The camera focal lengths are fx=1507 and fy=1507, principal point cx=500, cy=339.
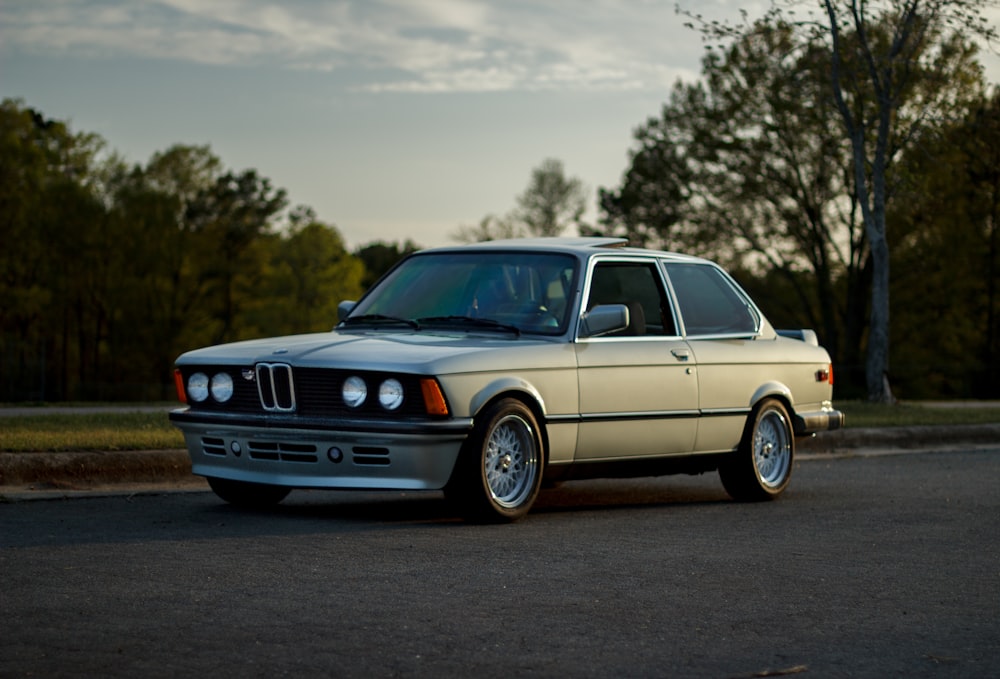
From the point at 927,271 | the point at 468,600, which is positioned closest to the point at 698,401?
the point at 468,600

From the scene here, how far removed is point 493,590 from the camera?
20.3 feet

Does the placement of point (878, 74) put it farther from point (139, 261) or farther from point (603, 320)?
point (139, 261)

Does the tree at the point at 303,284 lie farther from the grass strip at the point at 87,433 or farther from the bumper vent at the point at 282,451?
the bumper vent at the point at 282,451

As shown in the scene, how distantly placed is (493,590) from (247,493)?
3.54 meters

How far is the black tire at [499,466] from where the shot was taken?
8406 mm

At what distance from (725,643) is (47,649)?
2.25 metres

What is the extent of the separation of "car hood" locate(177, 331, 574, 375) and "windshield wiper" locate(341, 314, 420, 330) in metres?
0.15

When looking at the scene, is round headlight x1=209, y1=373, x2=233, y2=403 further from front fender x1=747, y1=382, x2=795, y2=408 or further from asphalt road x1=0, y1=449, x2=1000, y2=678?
front fender x1=747, y1=382, x2=795, y2=408

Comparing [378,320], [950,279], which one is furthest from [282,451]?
[950,279]

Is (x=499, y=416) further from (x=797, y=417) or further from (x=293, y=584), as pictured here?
(x=797, y=417)

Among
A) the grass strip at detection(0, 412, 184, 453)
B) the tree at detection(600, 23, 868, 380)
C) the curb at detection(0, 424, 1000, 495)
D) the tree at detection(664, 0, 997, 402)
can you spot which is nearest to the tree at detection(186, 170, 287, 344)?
the tree at detection(600, 23, 868, 380)

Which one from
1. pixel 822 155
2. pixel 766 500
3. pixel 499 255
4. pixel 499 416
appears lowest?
pixel 766 500

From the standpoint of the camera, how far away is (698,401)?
1006 cm

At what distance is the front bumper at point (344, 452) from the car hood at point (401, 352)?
32 cm
